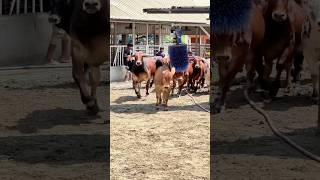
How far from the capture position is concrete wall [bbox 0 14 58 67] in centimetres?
303

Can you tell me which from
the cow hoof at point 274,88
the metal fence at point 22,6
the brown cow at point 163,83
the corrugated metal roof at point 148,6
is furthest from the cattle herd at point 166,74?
the metal fence at point 22,6

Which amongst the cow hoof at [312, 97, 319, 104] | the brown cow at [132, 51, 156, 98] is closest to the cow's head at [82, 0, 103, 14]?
the cow hoof at [312, 97, 319, 104]

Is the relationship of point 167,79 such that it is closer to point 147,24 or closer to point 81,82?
point 147,24

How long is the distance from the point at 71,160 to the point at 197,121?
14.9ft

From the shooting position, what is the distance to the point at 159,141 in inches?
248

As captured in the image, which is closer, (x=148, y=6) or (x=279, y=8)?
(x=279, y=8)

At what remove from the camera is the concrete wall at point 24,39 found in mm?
3033

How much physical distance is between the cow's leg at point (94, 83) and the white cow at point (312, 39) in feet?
4.57

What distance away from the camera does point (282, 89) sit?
3146mm

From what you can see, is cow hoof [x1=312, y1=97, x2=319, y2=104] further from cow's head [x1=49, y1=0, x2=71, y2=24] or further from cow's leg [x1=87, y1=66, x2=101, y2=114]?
cow's head [x1=49, y1=0, x2=71, y2=24]

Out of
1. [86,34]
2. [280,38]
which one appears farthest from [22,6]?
[280,38]

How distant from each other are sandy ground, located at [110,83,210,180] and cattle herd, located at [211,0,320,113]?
1.68m

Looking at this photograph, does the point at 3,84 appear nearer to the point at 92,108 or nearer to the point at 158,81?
the point at 92,108

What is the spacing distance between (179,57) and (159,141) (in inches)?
139
